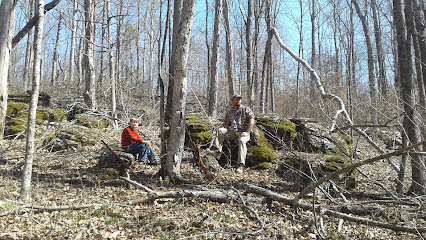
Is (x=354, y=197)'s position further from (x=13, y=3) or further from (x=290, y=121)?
(x=13, y=3)

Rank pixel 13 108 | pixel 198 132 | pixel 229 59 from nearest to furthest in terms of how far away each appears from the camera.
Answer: pixel 198 132 → pixel 13 108 → pixel 229 59

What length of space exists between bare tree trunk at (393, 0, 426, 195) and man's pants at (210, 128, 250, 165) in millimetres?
3057

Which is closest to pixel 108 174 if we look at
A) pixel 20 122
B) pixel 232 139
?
pixel 232 139

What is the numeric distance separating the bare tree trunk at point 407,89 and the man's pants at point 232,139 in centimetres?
306

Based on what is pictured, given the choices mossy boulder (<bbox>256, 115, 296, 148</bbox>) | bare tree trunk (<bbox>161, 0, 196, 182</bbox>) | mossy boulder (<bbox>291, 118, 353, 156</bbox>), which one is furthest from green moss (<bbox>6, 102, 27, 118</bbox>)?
mossy boulder (<bbox>291, 118, 353, 156</bbox>)

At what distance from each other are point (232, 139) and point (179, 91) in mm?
2228

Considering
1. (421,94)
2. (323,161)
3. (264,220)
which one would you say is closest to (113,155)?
(264,220)

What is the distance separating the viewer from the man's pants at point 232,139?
21.3ft

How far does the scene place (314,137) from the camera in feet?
27.1

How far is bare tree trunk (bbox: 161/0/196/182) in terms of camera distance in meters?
5.25

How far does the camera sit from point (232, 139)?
275 inches

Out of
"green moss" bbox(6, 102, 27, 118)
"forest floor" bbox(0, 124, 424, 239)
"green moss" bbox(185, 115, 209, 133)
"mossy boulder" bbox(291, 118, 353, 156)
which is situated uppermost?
"green moss" bbox(6, 102, 27, 118)

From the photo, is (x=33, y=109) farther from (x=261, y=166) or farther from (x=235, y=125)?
(x=261, y=166)

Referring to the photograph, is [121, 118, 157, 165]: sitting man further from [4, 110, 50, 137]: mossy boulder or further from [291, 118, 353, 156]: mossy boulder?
[291, 118, 353, 156]: mossy boulder
